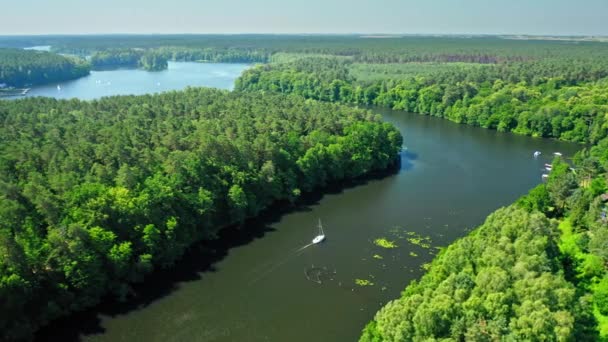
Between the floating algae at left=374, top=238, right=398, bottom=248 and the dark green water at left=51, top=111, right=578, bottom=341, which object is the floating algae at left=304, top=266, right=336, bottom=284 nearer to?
the dark green water at left=51, top=111, right=578, bottom=341

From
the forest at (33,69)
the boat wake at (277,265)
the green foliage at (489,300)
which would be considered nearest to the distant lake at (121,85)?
the forest at (33,69)

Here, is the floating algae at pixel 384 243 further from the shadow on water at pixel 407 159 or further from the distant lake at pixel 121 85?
the distant lake at pixel 121 85

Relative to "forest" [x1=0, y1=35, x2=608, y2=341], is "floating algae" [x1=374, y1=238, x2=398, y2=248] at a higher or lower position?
lower

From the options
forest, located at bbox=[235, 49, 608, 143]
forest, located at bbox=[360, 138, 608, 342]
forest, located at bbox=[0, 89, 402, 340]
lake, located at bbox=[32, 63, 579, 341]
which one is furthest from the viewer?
forest, located at bbox=[235, 49, 608, 143]

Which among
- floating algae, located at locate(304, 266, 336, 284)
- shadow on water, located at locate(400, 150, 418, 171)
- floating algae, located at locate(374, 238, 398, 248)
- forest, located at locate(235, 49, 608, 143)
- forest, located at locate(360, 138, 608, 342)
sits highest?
forest, located at locate(235, 49, 608, 143)

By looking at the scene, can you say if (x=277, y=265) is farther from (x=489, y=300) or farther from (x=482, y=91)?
(x=482, y=91)

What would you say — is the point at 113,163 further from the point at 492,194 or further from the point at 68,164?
the point at 492,194

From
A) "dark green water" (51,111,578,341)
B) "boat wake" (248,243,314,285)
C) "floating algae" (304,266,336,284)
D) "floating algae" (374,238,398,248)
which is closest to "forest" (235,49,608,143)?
"dark green water" (51,111,578,341)
